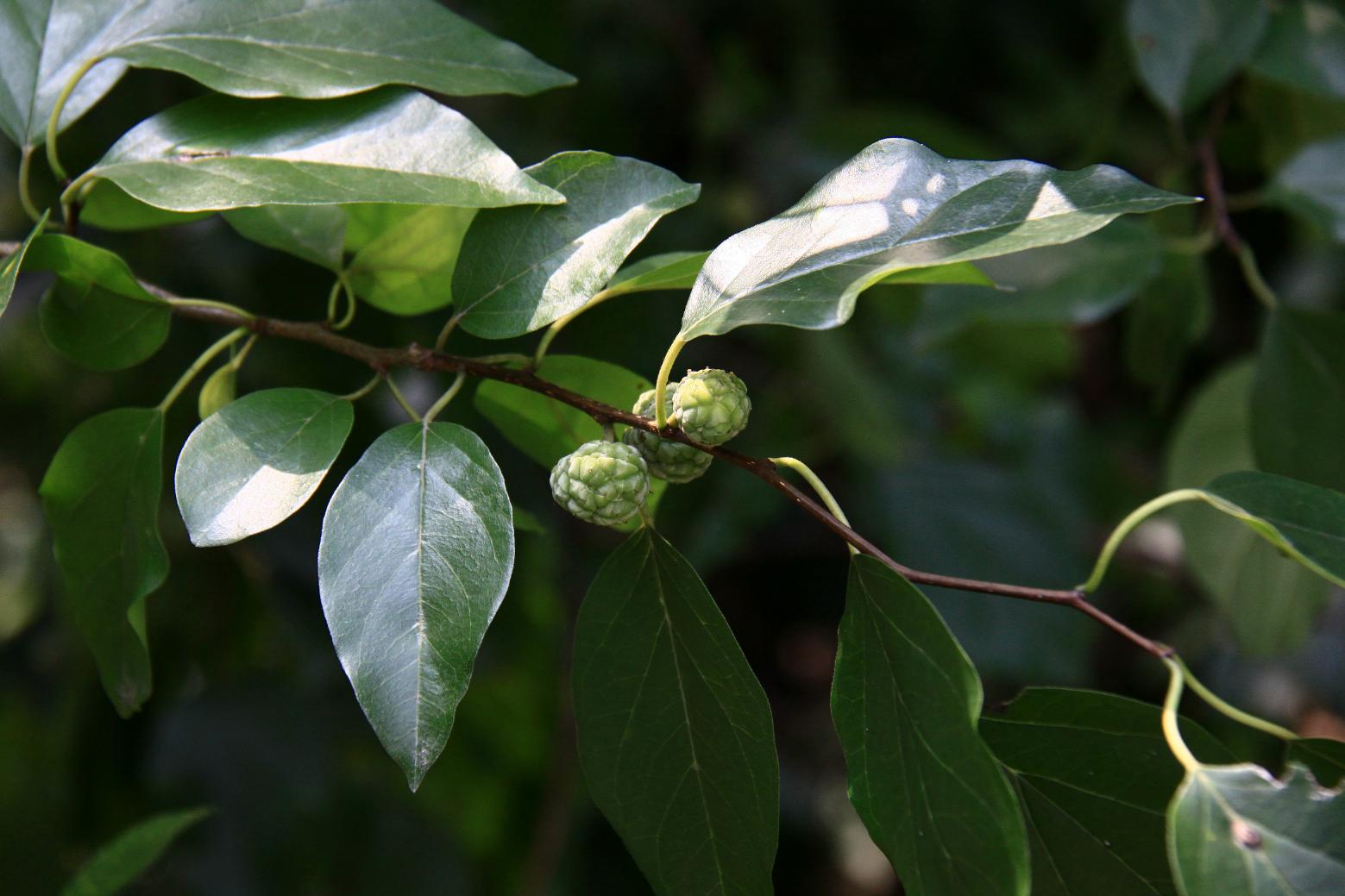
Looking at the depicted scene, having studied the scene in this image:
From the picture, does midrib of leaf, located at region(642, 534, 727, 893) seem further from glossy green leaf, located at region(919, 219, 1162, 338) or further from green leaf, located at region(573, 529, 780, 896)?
glossy green leaf, located at region(919, 219, 1162, 338)

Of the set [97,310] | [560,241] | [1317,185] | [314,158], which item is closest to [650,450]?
[560,241]

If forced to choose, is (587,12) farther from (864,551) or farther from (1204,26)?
(864,551)

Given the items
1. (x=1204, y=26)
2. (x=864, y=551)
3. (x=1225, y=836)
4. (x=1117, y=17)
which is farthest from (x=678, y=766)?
(x=1117, y=17)

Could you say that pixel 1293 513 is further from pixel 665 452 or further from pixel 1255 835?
pixel 665 452

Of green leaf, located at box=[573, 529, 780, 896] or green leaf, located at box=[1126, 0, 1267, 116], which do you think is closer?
green leaf, located at box=[573, 529, 780, 896]

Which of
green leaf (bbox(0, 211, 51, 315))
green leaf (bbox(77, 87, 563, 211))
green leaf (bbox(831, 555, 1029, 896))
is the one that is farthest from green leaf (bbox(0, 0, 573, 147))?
green leaf (bbox(831, 555, 1029, 896))

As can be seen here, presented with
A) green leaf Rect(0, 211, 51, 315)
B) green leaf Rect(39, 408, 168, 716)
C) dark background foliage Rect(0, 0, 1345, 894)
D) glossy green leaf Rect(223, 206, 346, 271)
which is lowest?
dark background foliage Rect(0, 0, 1345, 894)

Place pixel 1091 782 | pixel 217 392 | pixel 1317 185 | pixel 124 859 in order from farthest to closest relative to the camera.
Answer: pixel 1317 185, pixel 124 859, pixel 217 392, pixel 1091 782
